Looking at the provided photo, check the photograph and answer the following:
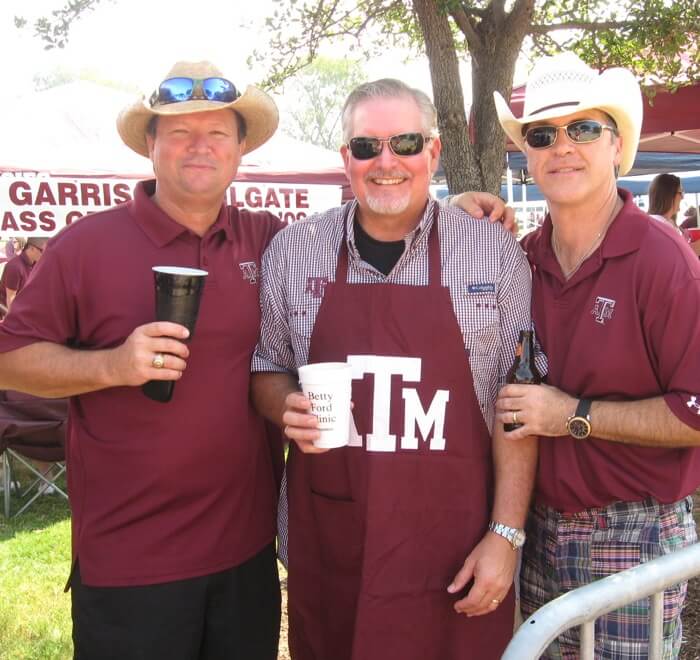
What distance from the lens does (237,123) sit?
256cm

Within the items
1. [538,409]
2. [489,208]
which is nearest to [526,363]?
[538,409]

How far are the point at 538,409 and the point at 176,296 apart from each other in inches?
39.1

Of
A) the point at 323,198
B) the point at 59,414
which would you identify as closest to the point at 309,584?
the point at 59,414

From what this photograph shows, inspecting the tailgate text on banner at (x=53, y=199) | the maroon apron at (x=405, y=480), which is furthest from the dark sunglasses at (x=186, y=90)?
the tailgate text on banner at (x=53, y=199)

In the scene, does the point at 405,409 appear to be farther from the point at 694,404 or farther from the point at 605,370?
the point at 694,404

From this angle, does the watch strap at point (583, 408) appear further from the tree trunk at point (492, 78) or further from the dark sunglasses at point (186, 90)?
the tree trunk at point (492, 78)

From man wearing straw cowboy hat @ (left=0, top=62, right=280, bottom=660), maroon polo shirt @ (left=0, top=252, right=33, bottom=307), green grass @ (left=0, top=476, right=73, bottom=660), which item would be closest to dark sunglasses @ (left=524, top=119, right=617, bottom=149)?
man wearing straw cowboy hat @ (left=0, top=62, right=280, bottom=660)

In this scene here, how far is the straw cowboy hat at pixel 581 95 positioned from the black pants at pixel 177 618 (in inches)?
65.7

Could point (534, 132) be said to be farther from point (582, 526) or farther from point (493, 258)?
point (582, 526)

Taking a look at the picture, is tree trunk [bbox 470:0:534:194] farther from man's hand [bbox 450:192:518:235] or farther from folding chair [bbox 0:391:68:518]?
folding chair [bbox 0:391:68:518]

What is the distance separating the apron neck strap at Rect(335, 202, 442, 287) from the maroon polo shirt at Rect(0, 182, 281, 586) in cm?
33

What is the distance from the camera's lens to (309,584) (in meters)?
2.35

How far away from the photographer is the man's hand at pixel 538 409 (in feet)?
6.49

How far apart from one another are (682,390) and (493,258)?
65cm
